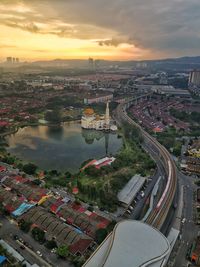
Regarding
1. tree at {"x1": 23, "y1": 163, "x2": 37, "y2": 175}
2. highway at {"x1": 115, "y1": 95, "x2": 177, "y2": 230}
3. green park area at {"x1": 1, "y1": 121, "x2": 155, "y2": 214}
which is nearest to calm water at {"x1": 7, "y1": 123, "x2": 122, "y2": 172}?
green park area at {"x1": 1, "y1": 121, "x2": 155, "y2": 214}

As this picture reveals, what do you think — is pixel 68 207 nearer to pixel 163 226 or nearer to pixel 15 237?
pixel 15 237

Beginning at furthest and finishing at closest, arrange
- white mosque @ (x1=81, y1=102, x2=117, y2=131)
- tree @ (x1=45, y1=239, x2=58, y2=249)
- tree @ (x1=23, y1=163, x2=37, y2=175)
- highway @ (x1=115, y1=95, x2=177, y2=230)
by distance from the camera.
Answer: white mosque @ (x1=81, y1=102, x2=117, y2=131) < tree @ (x1=23, y1=163, x2=37, y2=175) < highway @ (x1=115, y1=95, x2=177, y2=230) < tree @ (x1=45, y1=239, x2=58, y2=249)

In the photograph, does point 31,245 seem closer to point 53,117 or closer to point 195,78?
point 53,117

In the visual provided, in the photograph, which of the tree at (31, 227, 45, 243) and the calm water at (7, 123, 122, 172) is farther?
the calm water at (7, 123, 122, 172)

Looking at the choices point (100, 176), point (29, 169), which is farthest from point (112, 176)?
point (29, 169)

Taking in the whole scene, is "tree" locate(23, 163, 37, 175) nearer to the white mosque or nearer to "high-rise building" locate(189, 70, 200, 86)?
the white mosque

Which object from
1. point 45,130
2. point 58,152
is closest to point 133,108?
point 45,130
